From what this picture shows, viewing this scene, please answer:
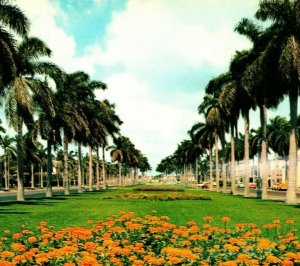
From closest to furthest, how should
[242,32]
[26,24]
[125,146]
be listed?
1. [26,24]
2. [242,32]
3. [125,146]

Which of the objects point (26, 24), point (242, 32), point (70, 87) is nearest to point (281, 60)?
point (242, 32)

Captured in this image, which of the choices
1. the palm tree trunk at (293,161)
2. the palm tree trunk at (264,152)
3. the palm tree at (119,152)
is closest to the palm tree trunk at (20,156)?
the palm tree trunk at (293,161)

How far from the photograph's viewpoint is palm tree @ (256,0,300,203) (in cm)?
2697

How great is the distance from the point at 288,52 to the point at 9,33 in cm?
1729

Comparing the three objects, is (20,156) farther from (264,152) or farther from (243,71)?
(243,71)

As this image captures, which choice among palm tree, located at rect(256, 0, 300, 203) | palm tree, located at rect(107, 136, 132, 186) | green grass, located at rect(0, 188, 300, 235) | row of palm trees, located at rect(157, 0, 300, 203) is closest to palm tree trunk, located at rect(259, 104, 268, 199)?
row of palm trees, located at rect(157, 0, 300, 203)

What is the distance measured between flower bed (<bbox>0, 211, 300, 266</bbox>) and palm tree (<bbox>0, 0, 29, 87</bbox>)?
813 inches

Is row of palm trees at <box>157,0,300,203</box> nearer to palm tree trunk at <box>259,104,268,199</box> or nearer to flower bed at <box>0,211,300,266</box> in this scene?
palm tree trunk at <box>259,104,268,199</box>

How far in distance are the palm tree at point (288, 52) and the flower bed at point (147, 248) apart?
Answer: 21.5 metres

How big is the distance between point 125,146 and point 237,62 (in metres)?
78.2

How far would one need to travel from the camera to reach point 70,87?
49094 mm

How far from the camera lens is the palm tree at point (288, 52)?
88.5ft

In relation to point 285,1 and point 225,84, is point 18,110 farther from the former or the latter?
point 225,84

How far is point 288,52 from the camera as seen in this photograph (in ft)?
88.3
